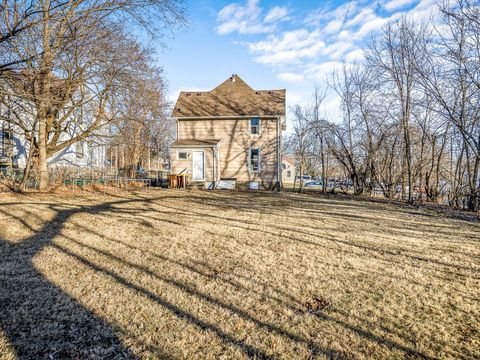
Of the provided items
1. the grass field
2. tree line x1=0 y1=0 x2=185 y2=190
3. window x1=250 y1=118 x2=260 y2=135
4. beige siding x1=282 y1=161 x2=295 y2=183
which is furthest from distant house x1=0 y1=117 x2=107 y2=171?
beige siding x1=282 y1=161 x2=295 y2=183

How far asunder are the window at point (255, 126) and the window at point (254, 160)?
1.17 metres

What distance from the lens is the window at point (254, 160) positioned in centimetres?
1911

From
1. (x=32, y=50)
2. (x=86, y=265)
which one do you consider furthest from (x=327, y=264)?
(x=32, y=50)

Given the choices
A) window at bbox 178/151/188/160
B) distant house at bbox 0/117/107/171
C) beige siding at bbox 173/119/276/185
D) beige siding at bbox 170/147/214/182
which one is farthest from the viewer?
distant house at bbox 0/117/107/171

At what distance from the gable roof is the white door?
2.81 m

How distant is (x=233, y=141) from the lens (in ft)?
63.2

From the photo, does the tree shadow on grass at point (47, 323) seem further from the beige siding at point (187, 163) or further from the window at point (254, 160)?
the window at point (254, 160)

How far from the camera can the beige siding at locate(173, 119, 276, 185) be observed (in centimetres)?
1903

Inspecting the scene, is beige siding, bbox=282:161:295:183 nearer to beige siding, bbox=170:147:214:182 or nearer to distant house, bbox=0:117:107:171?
distant house, bbox=0:117:107:171

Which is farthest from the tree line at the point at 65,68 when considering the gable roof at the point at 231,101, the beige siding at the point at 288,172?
the beige siding at the point at 288,172

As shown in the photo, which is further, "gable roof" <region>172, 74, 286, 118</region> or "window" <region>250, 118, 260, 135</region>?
"gable roof" <region>172, 74, 286, 118</region>

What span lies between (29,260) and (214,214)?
4.94m

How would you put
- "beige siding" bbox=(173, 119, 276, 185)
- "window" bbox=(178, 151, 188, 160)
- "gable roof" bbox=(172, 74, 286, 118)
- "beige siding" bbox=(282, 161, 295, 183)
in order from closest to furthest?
1. "window" bbox=(178, 151, 188, 160)
2. "beige siding" bbox=(173, 119, 276, 185)
3. "gable roof" bbox=(172, 74, 286, 118)
4. "beige siding" bbox=(282, 161, 295, 183)

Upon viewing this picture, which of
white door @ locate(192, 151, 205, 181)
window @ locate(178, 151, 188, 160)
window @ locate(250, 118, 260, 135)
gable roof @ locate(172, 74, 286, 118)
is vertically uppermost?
gable roof @ locate(172, 74, 286, 118)
